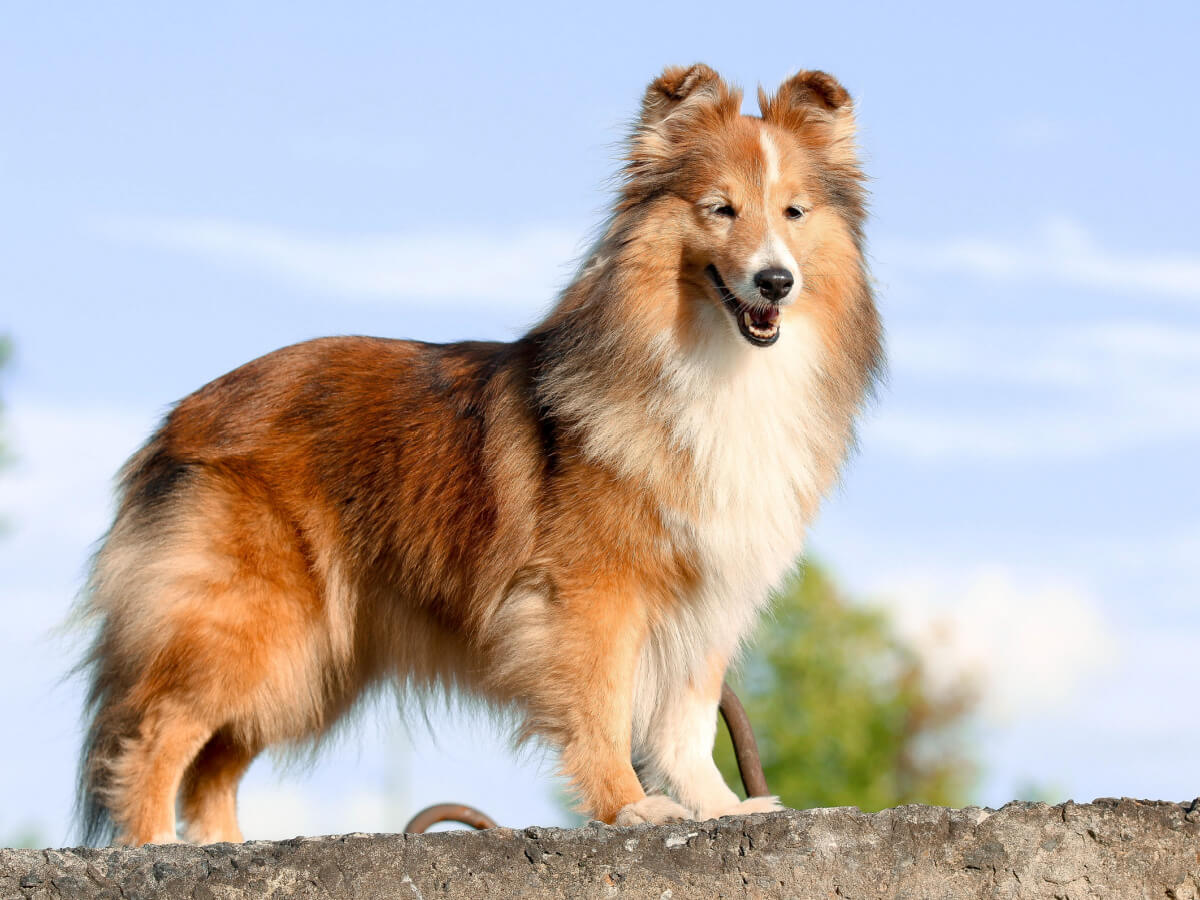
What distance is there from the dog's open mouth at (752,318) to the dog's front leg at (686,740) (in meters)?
1.30

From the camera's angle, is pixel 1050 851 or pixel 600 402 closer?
pixel 1050 851

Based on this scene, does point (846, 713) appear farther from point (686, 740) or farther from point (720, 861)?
point (720, 861)

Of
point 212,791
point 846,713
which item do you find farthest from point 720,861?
point 846,713

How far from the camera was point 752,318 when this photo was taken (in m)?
4.97

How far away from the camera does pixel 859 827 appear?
11.3 ft

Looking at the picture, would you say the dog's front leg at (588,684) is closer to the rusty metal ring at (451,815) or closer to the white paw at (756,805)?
the white paw at (756,805)

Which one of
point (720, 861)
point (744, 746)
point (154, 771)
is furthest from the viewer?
point (744, 746)

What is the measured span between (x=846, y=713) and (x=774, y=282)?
2127 centimetres

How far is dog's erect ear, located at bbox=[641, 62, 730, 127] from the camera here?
17.5 ft

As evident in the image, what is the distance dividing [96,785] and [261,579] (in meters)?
1.12

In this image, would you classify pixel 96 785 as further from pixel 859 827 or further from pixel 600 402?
pixel 859 827

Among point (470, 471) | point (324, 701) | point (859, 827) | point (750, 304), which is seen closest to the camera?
point (859, 827)

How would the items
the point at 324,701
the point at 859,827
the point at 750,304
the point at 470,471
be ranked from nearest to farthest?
the point at 859,827 → the point at 750,304 → the point at 470,471 → the point at 324,701

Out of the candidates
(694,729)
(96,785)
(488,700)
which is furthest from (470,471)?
(96,785)
